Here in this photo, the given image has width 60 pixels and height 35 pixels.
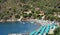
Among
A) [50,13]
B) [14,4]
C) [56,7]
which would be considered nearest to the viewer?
[50,13]

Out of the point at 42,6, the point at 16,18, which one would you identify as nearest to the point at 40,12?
the point at 42,6

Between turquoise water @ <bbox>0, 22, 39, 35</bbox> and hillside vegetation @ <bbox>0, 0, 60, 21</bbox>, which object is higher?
hillside vegetation @ <bbox>0, 0, 60, 21</bbox>

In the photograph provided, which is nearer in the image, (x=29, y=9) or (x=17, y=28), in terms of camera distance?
(x=17, y=28)

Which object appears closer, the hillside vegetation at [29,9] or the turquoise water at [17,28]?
the turquoise water at [17,28]

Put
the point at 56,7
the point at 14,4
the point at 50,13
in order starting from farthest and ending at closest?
1. the point at 14,4
2. the point at 56,7
3. the point at 50,13

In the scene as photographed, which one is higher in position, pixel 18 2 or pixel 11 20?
pixel 18 2

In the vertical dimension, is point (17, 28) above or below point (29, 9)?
below

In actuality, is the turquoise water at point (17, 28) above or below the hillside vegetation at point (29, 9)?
below

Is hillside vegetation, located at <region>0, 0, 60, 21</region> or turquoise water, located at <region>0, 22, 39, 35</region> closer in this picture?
turquoise water, located at <region>0, 22, 39, 35</region>

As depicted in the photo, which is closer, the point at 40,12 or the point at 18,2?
the point at 40,12

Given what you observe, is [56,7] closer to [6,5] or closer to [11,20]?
[11,20]
